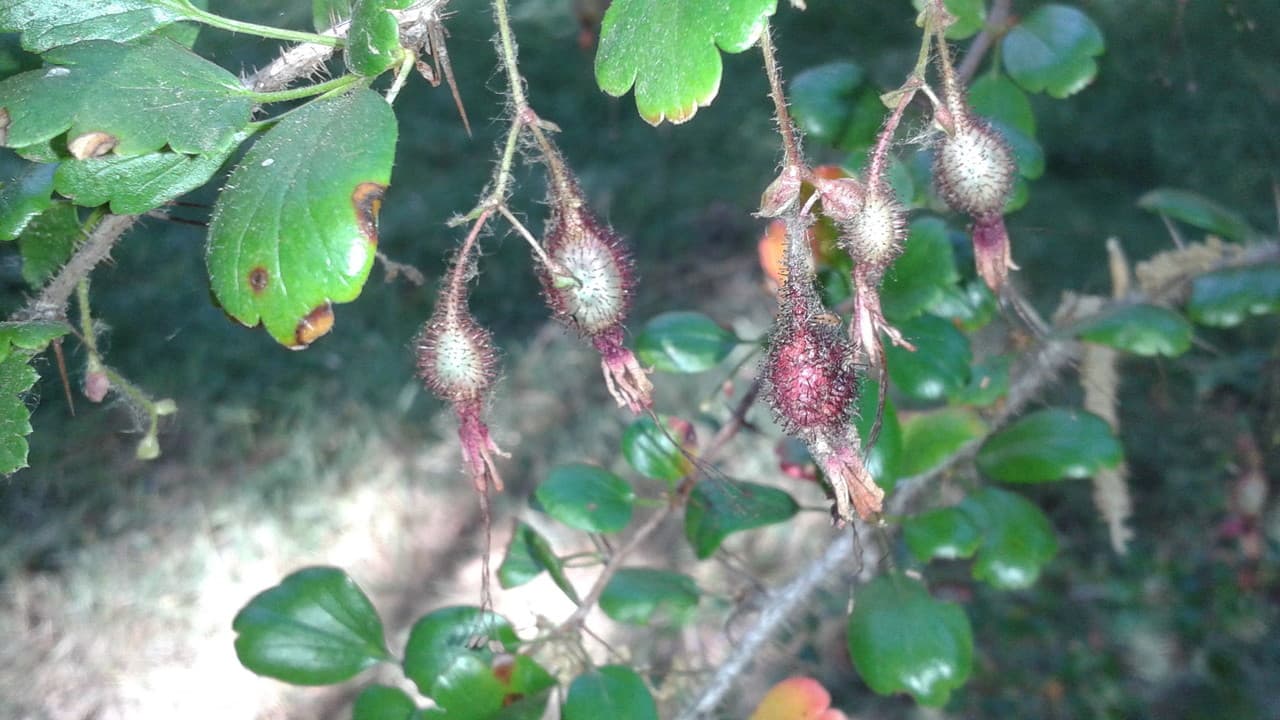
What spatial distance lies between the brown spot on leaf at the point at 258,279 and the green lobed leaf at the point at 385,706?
1.86ft

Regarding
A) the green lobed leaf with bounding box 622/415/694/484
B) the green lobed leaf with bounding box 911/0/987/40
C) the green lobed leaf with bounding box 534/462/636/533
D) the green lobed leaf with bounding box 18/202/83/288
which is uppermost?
the green lobed leaf with bounding box 911/0/987/40

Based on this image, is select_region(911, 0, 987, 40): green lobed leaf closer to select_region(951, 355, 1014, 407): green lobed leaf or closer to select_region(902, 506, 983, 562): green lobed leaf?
select_region(951, 355, 1014, 407): green lobed leaf

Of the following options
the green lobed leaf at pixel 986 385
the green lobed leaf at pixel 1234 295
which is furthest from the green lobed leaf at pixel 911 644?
the green lobed leaf at pixel 1234 295

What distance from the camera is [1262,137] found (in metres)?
2.35

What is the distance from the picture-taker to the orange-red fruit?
736mm

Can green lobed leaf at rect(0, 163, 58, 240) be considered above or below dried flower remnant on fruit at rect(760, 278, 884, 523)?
above

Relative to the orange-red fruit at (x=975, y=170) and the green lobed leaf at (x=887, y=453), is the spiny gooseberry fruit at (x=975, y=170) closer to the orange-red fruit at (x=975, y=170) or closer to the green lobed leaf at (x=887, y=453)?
the orange-red fruit at (x=975, y=170)

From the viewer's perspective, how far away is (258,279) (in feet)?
1.99

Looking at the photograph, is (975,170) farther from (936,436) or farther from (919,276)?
(936,436)

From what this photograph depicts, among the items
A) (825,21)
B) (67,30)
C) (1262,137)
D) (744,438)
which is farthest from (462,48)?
(67,30)

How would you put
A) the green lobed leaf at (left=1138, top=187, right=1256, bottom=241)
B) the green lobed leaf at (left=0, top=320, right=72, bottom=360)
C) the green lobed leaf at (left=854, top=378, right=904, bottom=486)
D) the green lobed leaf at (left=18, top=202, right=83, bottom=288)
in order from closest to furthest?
the green lobed leaf at (left=0, top=320, right=72, bottom=360)
the green lobed leaf at (left=18, top=202, right=83, bottom=288)
the green lobed leaf at (left=854, top=378, right=904, bottom=486)
the green lobed leaf at (left=1138, top=187, right=1256, bottom=241)

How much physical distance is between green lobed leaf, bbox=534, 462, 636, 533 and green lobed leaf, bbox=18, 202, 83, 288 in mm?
507

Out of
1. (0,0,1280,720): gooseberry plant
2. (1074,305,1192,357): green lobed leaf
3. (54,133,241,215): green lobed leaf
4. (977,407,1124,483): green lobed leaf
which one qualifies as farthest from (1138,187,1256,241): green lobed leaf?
(54,133,241,215): green lobed leaf

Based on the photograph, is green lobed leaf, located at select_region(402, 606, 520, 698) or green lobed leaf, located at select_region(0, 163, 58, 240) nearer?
green lobed leaf, located at select_region(0, 163, 58, 240)
